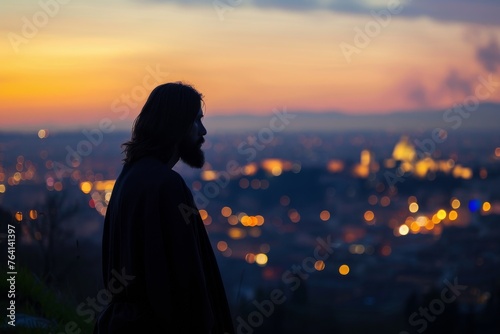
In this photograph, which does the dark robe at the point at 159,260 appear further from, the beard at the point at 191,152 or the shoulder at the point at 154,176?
the beard at the point at 191,152

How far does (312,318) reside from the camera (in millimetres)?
21297

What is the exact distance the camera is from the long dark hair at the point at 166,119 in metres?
2.91

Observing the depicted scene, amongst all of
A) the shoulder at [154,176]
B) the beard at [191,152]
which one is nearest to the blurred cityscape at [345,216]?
the beard at [191,152]

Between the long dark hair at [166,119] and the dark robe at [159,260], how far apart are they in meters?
0.06

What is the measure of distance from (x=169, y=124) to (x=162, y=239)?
1.21ft

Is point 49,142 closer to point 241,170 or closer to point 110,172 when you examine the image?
point 110,172

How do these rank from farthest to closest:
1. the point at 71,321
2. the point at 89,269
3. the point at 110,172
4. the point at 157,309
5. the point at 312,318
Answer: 1. the point at 312,318
2. the point at 110,172
3. the point at 89,269
4. the point at 71,321
5. the point at 157,309

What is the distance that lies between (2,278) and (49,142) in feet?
54.8

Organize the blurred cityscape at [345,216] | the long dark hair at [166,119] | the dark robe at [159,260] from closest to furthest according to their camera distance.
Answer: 1. the dark robe at [159,260]
2. the long dark hair at [166,119]
3. the blurred cityscape at [345,216]

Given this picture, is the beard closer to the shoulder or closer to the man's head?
the man's head

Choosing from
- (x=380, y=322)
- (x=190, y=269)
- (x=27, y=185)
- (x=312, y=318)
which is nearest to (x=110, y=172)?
(x=27, y=185)

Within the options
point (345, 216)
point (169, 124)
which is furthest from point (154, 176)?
point (345, 216)

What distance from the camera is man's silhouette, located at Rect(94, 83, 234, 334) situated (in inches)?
110

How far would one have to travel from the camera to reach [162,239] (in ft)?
9.20
